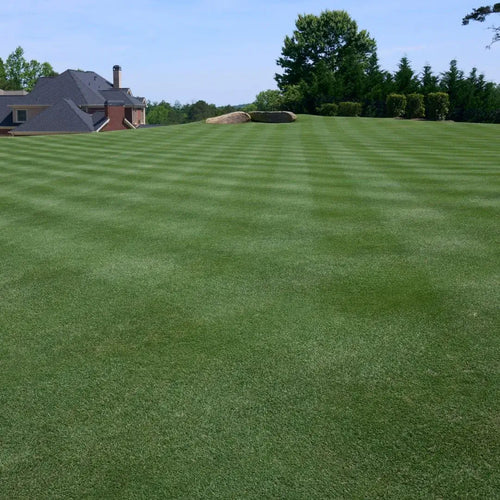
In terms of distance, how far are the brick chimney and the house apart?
3.53 meters

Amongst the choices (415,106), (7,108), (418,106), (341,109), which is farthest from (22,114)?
(418,106)

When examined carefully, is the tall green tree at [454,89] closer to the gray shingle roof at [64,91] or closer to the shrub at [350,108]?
the shrub at [350,108]

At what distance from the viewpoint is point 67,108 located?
49.6 meters

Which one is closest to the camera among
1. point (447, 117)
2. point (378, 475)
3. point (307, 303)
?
point (378, 475)

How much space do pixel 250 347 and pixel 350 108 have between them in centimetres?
4310

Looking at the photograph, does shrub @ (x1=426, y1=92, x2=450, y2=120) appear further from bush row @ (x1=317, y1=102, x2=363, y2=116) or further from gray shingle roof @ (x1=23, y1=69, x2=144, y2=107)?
gray shingle roof @ (x1=23, y1=69, x2=144, y2=107)

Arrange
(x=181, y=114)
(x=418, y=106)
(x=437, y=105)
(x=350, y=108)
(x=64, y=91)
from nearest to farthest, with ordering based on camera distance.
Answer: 1. (x=437, y=105)
2. (x=418, y=106)
3. (x=350, y=108)
4. (x=64, y=91)
5. (x=181, y=114)

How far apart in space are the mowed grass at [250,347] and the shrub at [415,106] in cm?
3250

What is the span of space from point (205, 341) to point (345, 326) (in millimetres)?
1461

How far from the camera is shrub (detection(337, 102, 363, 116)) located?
145 feet

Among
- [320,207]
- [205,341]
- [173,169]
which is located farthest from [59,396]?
[173,169]

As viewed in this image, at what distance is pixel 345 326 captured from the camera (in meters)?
5.16

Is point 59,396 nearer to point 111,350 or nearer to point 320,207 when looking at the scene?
point 111,350

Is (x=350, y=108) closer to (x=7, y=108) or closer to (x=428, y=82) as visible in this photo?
(x=428, y=82)
